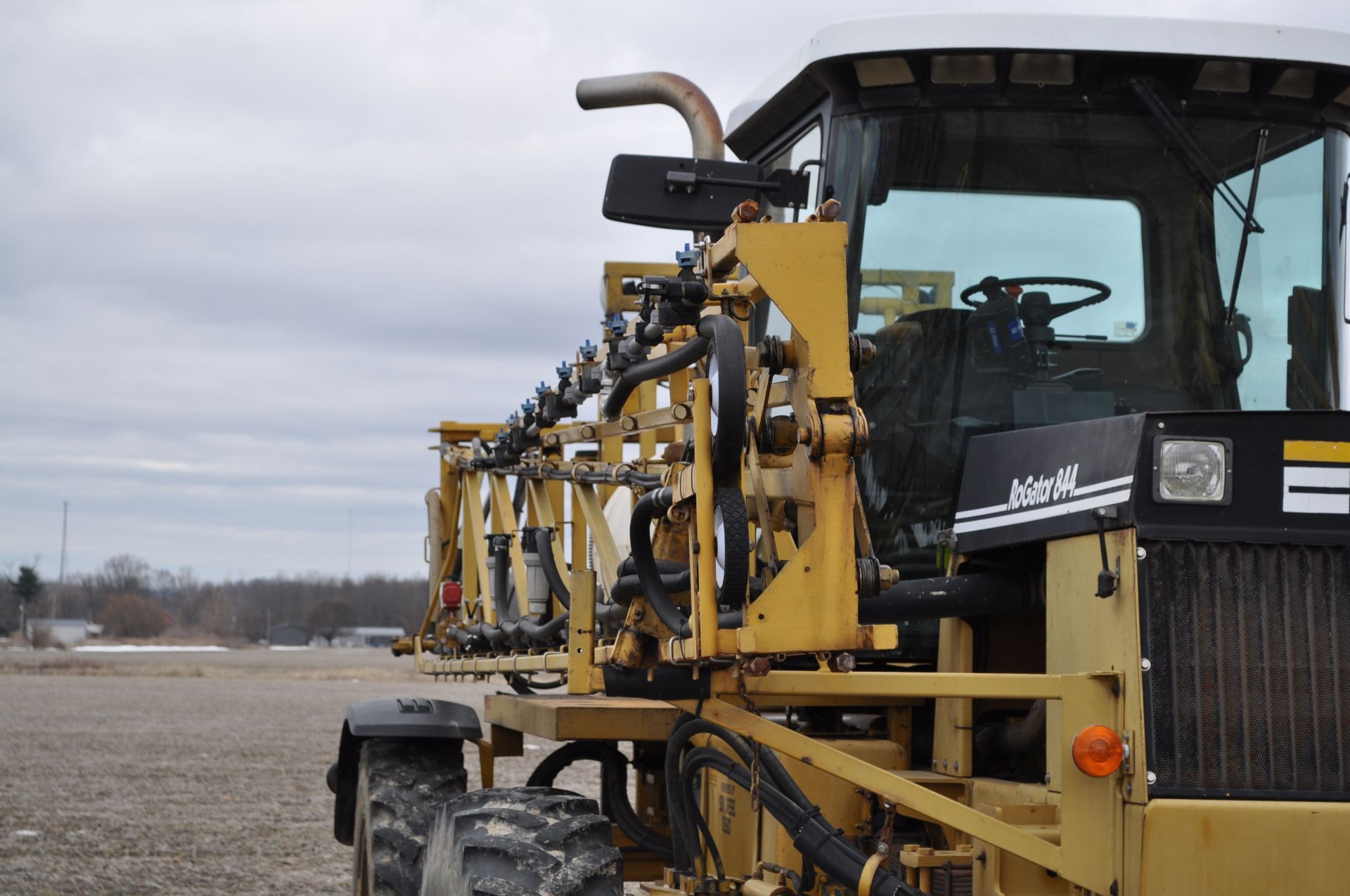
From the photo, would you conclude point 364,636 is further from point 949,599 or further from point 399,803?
point 949,599

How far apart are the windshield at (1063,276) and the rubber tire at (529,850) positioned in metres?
1.29

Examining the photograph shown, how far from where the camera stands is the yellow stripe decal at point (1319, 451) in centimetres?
389

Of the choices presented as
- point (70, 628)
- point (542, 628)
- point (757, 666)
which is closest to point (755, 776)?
point (757, 666)

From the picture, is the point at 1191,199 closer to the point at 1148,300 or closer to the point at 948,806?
the point at 1148,300

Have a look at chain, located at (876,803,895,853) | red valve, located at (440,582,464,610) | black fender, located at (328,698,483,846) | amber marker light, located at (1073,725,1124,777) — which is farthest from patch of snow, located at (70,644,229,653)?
amber marker light, located at (1073,725,1124,777)

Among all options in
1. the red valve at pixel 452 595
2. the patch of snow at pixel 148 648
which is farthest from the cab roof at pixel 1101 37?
the patch of snow at pixel 148 648

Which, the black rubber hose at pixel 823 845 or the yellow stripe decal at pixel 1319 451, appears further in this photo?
the black rubber hose at pixel 823 845

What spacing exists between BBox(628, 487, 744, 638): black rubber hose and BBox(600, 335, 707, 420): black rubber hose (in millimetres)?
418

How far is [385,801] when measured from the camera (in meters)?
6.94

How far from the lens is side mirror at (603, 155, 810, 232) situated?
4414 mm

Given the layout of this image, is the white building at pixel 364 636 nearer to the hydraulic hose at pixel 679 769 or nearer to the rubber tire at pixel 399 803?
the rubber tire at pixel 399 803

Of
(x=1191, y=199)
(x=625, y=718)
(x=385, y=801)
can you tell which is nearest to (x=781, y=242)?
(x=1191, y=199)

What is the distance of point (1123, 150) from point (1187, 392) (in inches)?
31.9

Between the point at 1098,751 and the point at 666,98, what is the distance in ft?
9.45
